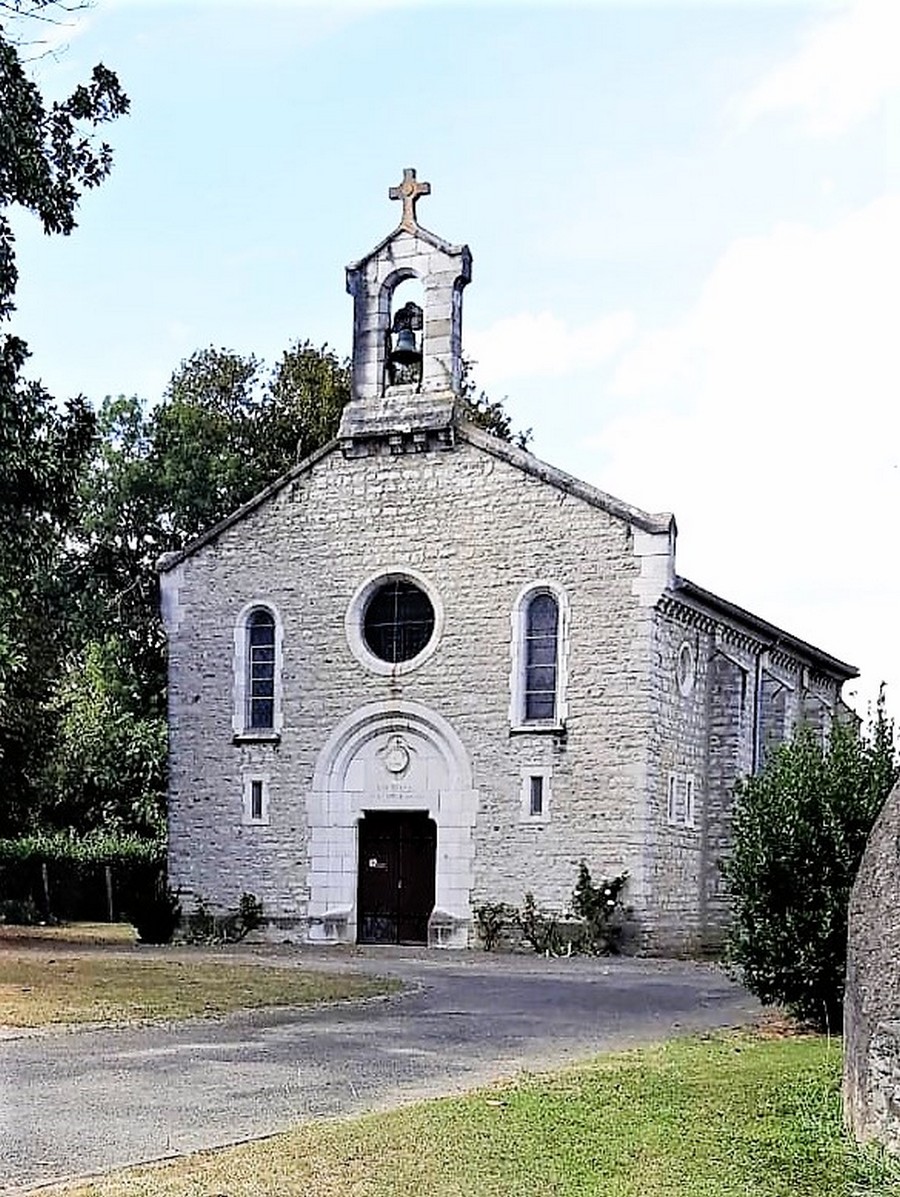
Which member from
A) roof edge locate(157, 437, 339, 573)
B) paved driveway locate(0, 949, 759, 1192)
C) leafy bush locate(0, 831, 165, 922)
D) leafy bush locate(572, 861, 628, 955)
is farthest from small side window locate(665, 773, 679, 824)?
leafy bush locate(0, 831, 165, 922)

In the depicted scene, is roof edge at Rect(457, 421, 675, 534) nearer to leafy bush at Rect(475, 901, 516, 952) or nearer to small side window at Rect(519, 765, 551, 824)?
small side window at Rect(519, 765, 551, 824)

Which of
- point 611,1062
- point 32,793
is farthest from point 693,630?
point 611,1062

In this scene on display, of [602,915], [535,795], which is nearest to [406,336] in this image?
[535,795]

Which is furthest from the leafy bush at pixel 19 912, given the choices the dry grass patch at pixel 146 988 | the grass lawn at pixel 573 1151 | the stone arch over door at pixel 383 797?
the grass lawn at pixel 573 1151

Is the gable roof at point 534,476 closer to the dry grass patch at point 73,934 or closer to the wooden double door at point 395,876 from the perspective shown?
the wooden double door at point 395,876

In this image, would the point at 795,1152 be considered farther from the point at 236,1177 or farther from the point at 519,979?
the point at 519,979

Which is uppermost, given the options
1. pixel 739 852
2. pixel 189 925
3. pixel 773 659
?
pixel 773 659

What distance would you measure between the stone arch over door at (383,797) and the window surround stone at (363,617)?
2.20 feet

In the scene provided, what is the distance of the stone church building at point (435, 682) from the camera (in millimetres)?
27750

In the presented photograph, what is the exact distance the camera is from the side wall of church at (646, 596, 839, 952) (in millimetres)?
27969

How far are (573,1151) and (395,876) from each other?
21310 mm

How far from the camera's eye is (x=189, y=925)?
3031cm

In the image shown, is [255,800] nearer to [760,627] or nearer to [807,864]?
[760,627]

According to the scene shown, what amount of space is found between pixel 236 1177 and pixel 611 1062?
5.17 metres
